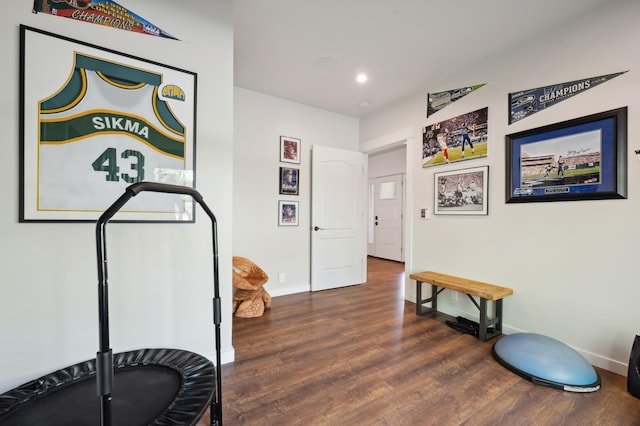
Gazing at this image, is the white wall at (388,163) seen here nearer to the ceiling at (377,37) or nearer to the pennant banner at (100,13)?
the ceiling at (377,37)

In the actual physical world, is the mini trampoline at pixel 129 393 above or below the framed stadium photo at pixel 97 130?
below

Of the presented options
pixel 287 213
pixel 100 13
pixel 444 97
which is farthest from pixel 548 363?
pixel 100 13

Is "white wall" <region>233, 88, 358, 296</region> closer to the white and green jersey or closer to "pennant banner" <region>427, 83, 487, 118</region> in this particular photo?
"pennant banner" <region>427, 83, 487, 118</region>

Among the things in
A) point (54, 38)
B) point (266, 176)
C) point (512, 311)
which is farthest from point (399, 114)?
point (54, 38)

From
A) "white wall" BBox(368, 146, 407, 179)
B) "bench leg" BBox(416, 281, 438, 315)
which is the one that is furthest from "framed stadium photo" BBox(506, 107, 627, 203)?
"white wall" BBox(368, 146, 407, 179)

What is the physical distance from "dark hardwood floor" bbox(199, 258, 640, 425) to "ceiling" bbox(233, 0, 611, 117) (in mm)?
2731

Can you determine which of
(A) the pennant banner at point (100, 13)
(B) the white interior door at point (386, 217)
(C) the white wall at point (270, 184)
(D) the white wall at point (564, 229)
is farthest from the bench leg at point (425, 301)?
(B) the white interior door at point (386, 217)

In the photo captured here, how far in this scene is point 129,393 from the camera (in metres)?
1.25

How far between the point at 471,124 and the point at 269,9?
2.26 meters

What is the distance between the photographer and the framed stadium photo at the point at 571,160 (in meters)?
2.04

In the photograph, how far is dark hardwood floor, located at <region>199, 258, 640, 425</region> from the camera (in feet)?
5.20

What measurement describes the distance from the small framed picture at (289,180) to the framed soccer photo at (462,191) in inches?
73.0

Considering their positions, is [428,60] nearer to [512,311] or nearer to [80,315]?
[512,311]

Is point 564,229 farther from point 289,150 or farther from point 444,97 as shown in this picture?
point 289,150
